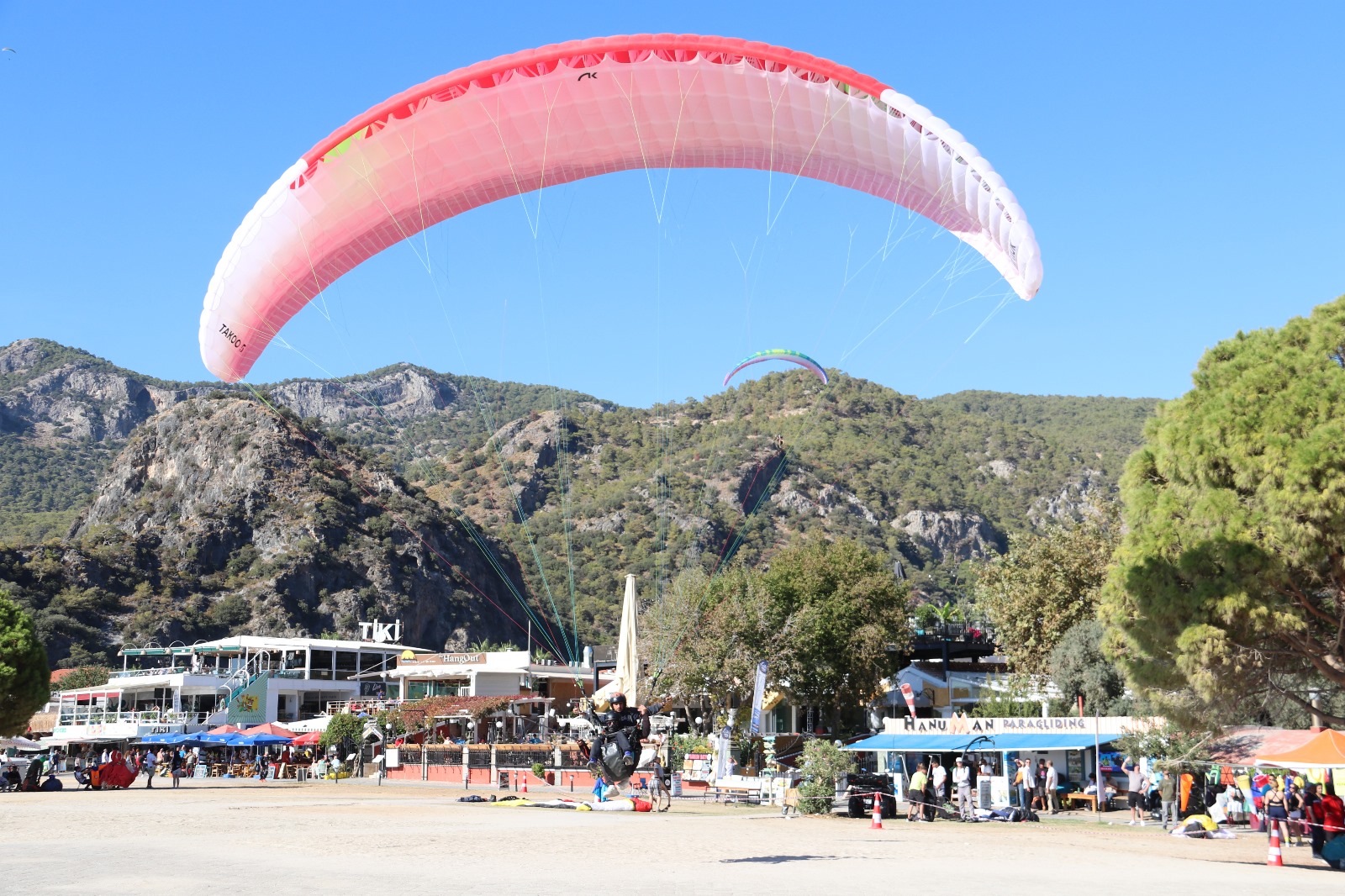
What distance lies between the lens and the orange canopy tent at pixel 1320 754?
16094 millimetres

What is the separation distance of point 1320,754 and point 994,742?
27.8 feet

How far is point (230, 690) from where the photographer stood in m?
59.5

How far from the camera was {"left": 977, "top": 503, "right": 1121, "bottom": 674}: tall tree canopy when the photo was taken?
3578 cm

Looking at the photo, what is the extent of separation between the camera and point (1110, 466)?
130m

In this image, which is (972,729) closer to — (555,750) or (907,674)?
(555,750)

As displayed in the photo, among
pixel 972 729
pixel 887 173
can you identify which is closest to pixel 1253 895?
pixel 887 173

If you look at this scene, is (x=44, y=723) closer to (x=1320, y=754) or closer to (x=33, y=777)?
(x=33, y=777)

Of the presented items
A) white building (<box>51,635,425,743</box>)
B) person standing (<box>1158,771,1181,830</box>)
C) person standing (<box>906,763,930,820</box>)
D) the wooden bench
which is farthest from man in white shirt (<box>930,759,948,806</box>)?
white building (<box>51,635,425,743</box>)

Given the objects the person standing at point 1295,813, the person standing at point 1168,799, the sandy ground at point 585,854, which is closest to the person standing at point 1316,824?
the sandy ground at point 585,854

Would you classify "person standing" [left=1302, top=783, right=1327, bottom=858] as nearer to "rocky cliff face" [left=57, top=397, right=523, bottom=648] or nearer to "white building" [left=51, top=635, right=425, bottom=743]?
"white building" [left=51, top=635, right=425, bottom=743]

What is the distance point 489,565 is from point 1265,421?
10935 cm

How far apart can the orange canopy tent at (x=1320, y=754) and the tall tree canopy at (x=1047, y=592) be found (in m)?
18.1

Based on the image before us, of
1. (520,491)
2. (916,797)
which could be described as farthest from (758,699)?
(520,491)

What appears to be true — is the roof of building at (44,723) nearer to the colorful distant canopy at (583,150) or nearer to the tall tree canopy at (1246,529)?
the colorful distant canopy at (583,150)
